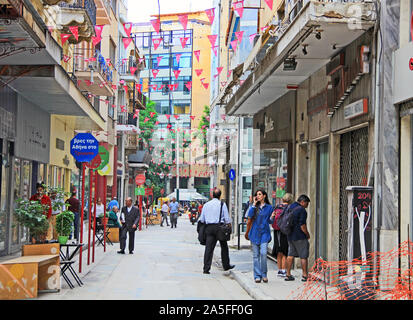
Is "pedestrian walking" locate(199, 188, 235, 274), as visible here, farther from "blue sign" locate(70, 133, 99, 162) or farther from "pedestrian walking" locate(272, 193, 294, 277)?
"blue sign" locate(70, 133, 99, 162)

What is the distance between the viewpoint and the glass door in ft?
47.1

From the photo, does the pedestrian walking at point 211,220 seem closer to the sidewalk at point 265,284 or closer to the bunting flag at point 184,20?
the sidewalk at point 265,284

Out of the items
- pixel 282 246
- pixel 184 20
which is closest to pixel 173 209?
pixel 184 20

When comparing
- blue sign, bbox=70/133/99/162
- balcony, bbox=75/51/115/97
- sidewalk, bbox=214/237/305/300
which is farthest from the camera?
balcony, bbox=75/51/115/97

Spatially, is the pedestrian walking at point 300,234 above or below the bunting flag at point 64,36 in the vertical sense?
below

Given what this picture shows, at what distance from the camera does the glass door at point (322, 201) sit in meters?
14.3

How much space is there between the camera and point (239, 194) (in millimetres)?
28094

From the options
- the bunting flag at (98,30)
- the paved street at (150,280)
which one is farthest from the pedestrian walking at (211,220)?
the bunting flag at (98,30)

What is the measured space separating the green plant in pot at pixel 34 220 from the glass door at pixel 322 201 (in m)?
5.74

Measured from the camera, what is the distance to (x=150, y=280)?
13.3 m

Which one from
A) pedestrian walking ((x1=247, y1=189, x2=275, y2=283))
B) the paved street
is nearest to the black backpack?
pedestrian walking ((x1=247, y1=189, x2=275, y2=283))

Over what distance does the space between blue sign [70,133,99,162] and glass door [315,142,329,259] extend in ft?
15.8

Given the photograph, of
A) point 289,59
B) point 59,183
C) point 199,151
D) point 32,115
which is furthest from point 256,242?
point 199,151
